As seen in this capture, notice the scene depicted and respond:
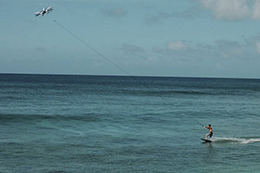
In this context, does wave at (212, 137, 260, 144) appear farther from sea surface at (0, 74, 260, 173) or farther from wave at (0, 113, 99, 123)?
wave at (0, 113, 99, 123)

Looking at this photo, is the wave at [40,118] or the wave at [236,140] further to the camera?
the wave at [40,118]

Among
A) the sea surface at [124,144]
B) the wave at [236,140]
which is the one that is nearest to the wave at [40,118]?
the sea surface at [124,144]

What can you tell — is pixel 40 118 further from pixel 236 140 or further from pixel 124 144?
pixel 236 140

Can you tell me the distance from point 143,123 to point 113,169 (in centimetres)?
2316

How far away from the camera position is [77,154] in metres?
31.1

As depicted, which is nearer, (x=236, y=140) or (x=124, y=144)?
(x=124, y=144)

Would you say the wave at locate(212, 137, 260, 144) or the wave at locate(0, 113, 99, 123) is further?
the wave at locate(0, 113, 99, 123)

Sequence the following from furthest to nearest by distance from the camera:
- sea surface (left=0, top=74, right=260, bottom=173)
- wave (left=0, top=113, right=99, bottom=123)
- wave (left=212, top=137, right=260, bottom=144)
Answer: wave (left=0, top=113, right=99, bottom=123) → wave (left=212, top=137, right=260, bottom=144) → sea surface (left=0, top=74, right=260, bottom=173)

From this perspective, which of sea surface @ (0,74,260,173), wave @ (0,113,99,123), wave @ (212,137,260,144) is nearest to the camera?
sea surface @ (0,74,260,173)

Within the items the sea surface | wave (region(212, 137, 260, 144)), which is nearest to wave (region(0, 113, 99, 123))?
the sea surface

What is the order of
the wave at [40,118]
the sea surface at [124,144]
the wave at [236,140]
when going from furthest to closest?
the wave at [40,118], the wave at [236,140], the sea surface at [124,144]

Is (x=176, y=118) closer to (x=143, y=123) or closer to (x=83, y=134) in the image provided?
(x=143, y=123)

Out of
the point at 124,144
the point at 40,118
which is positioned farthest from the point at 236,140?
the point at 40,118

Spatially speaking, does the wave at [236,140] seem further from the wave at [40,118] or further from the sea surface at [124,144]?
the wave at [40,118]
